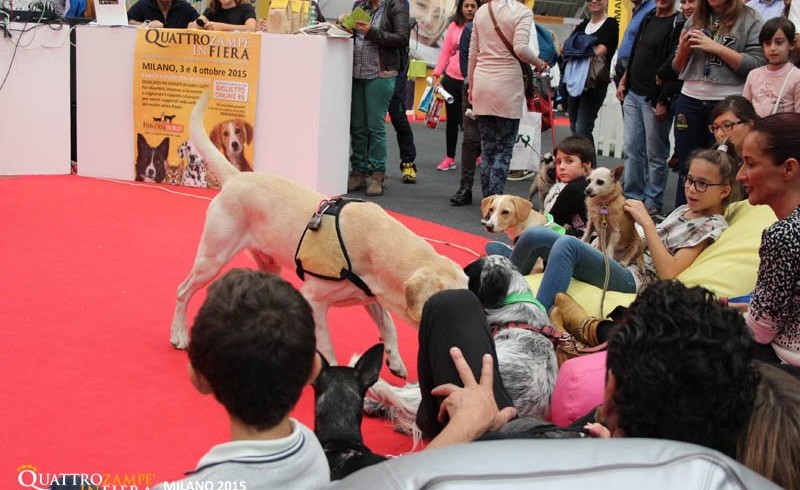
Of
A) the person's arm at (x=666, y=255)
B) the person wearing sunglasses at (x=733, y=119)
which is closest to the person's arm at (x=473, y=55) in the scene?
the person wearing sunglasses at (x=733, y=119)

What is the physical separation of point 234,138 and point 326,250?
13.7 feet

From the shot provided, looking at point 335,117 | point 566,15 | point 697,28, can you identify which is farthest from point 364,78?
point 566,15

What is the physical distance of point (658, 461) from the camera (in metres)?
0.96

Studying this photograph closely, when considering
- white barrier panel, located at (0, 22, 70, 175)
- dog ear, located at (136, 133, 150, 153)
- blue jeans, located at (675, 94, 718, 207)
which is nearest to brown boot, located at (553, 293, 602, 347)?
blue jeans, located at (675, 94, 718, 207)

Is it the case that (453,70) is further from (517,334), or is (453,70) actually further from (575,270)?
(517,334)

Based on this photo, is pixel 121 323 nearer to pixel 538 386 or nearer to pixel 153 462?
pixel 153 462

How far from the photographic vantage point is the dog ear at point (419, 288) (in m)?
3.01

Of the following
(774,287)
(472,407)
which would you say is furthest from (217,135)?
(472,407)

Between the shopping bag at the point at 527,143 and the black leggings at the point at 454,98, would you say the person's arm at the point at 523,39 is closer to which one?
the shopping bag at the point at 527,143

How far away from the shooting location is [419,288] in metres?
3.01

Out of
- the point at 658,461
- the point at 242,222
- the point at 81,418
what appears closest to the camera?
the point at 658,461

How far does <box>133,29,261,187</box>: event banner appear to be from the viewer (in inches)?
279

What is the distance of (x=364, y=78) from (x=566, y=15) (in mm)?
12107

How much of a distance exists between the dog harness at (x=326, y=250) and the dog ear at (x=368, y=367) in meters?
1.17
